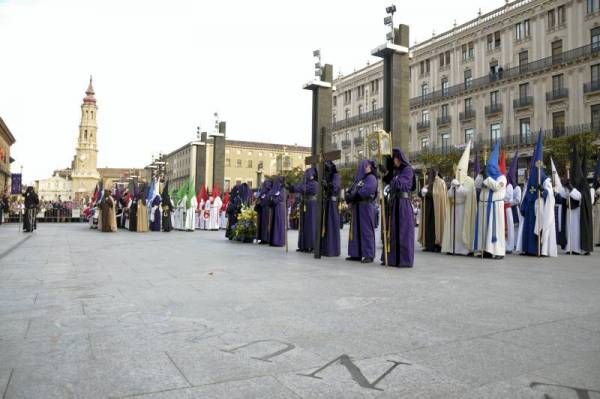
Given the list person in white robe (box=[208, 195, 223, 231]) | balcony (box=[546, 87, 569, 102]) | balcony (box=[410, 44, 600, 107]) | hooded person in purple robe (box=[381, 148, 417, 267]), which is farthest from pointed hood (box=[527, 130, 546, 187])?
balcony (box=[546, 87, 569, 102])

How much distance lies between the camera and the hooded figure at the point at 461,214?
11.7 m

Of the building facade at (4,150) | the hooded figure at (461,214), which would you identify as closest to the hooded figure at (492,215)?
the hooded figure at (461,214)

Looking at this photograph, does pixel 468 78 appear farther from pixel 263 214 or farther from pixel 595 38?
pixel 263 214

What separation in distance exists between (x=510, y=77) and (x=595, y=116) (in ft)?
28.1

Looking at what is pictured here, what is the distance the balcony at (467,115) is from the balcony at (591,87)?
33.9ft

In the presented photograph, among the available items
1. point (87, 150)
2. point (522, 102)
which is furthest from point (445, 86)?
point (87, 150)

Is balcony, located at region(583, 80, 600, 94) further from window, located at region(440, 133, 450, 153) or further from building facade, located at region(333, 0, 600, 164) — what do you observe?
window, located at region(440, 133, 450, 153)

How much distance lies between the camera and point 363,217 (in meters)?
9.80

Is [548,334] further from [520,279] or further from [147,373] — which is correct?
[520,279]

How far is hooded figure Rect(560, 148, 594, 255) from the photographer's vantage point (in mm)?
12477

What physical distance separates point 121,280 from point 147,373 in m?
3.98

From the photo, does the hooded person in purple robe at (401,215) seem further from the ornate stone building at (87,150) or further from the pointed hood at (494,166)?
the ornate stone building at (87,150)

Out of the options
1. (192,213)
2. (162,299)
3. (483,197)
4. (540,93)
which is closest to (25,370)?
(162,299)

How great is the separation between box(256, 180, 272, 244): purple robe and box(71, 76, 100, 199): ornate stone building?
120 meters
